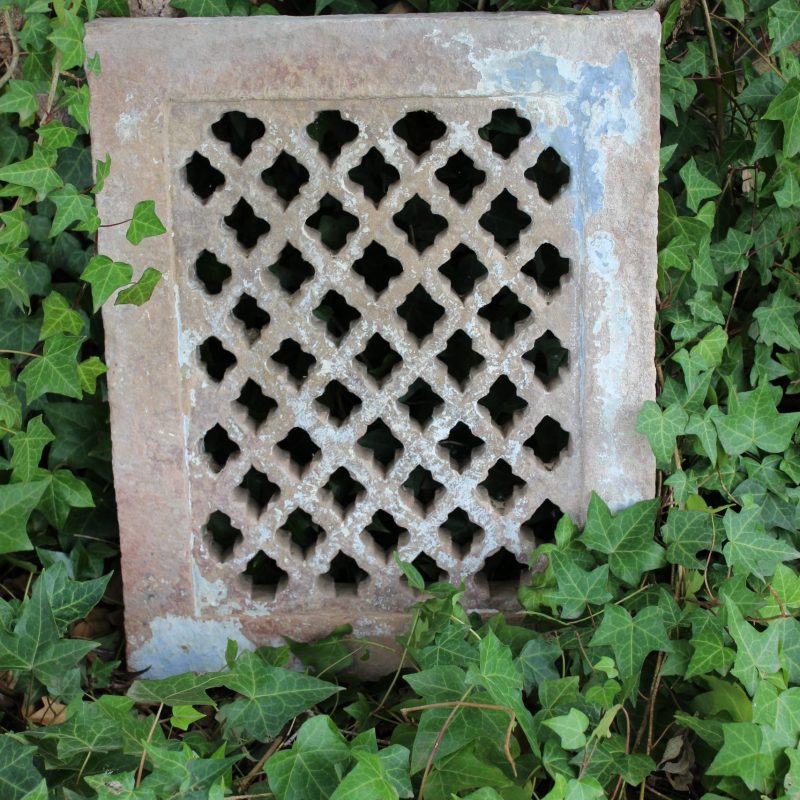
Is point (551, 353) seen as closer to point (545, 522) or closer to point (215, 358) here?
point (545, 522)

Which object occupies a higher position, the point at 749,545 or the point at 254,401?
the point at 254,401

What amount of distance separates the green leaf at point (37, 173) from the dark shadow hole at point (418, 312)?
0.65 m

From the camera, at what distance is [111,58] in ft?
4.75

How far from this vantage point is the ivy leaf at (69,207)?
58.0 inches

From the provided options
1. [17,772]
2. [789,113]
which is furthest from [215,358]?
[789,113]

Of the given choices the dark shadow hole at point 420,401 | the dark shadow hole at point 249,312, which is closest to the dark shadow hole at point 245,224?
the dark shadow hole at point 249,312

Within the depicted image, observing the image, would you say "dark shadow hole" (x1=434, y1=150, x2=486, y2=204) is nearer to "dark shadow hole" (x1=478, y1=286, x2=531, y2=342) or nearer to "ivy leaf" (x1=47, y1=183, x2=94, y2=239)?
"dark shadow hole" (x1=478, y1=286, x2=531, y2=342)

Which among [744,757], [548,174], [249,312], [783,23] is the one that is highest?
[783,23]

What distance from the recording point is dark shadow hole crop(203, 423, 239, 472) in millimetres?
1732

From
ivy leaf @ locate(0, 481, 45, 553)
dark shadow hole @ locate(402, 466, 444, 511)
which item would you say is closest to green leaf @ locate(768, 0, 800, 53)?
dark shadow hole @ locate(402, 466, 444, 511)

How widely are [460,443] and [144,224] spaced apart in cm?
73

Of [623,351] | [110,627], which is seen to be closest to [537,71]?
[623,351]

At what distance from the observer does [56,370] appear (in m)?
1.56

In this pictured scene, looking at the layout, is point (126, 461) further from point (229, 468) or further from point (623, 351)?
point (623, 351)
